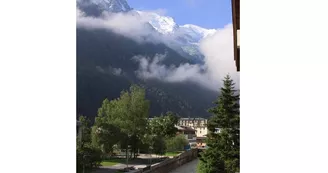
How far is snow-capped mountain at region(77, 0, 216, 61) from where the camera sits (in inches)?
186

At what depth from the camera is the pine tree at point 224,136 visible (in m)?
4.16

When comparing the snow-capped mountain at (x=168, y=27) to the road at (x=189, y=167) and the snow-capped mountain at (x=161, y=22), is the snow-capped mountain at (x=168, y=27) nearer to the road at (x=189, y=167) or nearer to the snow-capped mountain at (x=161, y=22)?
the snow-capped mountain at (x=161, y=22)

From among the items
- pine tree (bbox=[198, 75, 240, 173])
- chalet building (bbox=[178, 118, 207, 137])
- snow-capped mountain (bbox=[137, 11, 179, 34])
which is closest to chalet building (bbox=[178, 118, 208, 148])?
chalet building (bbox=[178, 118, 207, 137])

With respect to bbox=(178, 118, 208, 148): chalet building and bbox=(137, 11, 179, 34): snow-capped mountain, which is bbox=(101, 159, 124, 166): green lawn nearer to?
bbox=(178, 118, 208, 148): chalet building

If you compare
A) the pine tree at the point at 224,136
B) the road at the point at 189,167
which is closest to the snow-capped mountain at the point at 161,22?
the pine tree at the point at 224,136

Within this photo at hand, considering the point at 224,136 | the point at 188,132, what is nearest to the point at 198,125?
the point at 188,132

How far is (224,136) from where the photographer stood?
166 inches

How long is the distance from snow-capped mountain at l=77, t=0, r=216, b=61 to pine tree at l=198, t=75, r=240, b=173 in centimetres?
63

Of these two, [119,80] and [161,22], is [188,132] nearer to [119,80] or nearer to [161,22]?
[119,80]

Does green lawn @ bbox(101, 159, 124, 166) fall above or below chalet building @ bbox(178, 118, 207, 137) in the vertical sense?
below

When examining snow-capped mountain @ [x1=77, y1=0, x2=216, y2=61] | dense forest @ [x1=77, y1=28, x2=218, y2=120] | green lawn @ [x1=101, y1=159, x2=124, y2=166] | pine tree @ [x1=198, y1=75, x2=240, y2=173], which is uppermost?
snow-capped mountain @ [x1=77, y1=0, x2=216, y2=61]
